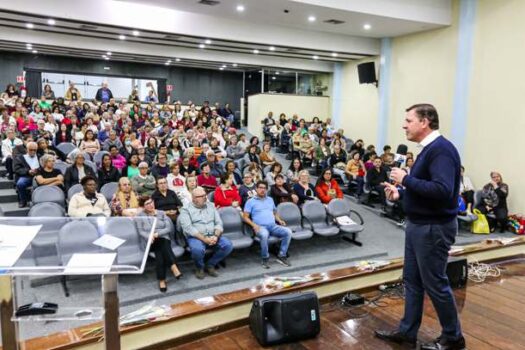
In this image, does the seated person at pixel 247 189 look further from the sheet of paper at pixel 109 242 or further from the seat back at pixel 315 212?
the sheet of paper at pixel 109 242

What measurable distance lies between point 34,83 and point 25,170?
921 cm

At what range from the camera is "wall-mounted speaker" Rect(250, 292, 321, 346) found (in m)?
2.41

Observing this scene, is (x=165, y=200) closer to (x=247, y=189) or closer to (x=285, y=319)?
(x=247, y=189)

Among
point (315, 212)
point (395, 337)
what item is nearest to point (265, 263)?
point (315, 212)

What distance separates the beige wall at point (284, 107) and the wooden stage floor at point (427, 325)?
937 cm

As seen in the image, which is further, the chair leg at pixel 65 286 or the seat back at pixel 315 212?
Answer: the seat back at pixel 315 212

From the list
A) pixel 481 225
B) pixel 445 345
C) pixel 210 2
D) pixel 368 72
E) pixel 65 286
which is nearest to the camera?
pixel 445 345

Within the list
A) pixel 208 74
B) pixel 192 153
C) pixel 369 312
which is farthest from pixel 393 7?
pixel 208 74

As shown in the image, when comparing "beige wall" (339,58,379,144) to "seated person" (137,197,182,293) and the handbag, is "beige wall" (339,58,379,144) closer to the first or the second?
the handbag

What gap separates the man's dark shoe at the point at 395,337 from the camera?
238 centimetres

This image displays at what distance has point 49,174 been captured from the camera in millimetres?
5266

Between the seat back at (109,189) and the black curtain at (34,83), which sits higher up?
the black curtain at (34,83)

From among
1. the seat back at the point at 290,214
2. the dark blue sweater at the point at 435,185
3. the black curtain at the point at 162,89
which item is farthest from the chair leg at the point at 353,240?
the black curtain at the point at 162,89

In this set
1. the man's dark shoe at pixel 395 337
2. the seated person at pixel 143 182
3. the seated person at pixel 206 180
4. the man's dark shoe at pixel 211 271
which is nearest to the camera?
the man's dark shoe at pixel 395 337
